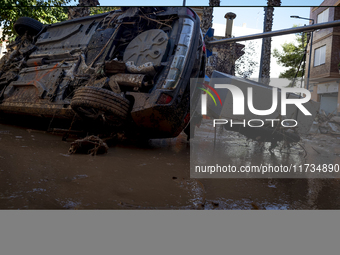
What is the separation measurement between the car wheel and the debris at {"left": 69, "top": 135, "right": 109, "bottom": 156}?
434 millimetres

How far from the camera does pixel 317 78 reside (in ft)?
18.5

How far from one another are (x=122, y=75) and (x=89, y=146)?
1.20 meters

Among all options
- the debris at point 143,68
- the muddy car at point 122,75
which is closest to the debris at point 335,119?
the muddy car at point 122,75

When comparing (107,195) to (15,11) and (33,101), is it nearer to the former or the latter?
(33,101)

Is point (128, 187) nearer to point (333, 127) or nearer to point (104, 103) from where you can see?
point (104, 103)

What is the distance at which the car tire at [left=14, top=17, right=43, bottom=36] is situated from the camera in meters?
7.24

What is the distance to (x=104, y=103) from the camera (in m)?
3.75

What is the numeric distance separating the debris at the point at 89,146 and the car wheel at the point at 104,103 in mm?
434

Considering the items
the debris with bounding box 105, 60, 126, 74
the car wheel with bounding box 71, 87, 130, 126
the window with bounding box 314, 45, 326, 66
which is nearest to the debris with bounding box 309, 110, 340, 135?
the window with bounding box 314, 45, 326, 66

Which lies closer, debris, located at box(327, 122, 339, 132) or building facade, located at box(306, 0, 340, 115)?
building facade, located at box(306, 0, 340, 115)

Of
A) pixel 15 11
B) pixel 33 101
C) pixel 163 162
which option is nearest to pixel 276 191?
pixel 163 162

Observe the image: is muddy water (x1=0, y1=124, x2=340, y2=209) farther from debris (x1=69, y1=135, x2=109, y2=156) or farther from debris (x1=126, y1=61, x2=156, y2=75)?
debris (x1=126, y1=61, x2=156, y2=75)

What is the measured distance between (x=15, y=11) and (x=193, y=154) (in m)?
10.4

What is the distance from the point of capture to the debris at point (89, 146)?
3.52 m
